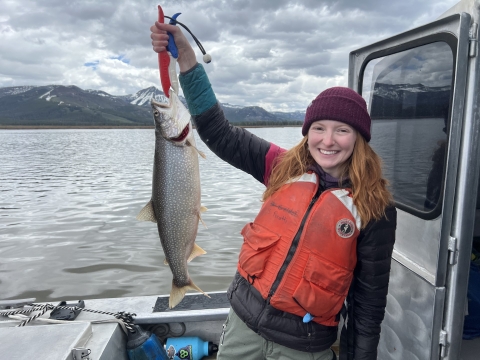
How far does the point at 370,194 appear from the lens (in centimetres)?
235

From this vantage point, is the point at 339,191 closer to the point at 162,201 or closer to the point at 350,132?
the point at 350,132

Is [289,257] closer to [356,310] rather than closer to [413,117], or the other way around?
[356,310]

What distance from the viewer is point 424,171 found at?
2877mm

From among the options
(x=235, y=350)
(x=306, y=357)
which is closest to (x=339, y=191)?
(x=306, y=357)

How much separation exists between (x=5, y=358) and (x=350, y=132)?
8.95ft

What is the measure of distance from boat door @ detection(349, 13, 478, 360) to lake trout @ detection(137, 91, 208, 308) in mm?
1653

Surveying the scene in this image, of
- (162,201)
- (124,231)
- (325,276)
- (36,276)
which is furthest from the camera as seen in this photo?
(124,231)

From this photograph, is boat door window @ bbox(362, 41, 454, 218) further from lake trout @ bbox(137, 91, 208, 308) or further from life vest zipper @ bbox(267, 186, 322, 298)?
lake trout @ bbox(137, 91, 208, 308)

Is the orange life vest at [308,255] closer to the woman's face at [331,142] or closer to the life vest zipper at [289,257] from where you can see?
the life vest zipper at [289,257]

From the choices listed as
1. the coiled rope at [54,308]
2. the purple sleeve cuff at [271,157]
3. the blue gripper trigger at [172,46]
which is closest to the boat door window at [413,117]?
the purple sleeve cuff at [271,157]

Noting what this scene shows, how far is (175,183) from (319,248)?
1085 millimetres

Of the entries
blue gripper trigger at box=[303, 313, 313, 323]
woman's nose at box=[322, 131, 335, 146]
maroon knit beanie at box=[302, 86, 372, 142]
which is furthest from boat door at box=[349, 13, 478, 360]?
blue gripper trigger at box=[303, 313, 313, 323]

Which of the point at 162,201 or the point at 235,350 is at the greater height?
the point at 162,201

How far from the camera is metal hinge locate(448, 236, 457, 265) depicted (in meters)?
2.34
